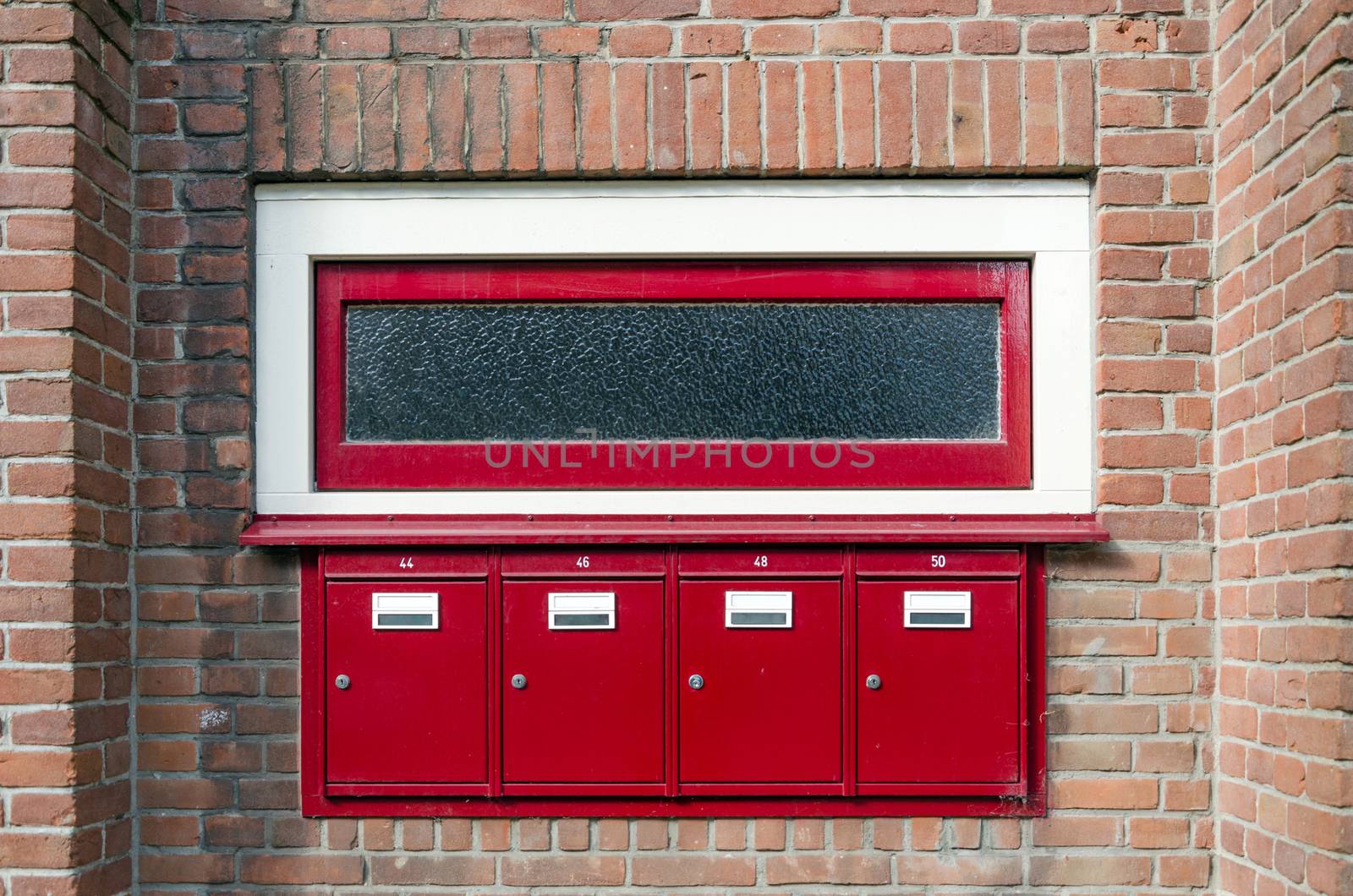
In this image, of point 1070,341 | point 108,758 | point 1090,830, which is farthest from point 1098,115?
point 108,758

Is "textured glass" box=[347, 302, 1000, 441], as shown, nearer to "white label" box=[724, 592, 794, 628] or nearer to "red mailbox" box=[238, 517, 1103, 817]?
"red mailbox" box=[238, 517, 1103, 817]

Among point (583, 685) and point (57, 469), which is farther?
point (583, 685)

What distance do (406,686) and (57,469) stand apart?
1.03 m

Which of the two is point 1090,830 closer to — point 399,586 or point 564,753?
point 564,753

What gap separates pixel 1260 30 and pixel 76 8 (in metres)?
2.98

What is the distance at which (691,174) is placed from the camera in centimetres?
291

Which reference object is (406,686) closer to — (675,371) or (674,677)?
(674,677)

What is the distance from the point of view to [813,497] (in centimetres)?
292

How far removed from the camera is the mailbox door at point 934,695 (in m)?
2.84

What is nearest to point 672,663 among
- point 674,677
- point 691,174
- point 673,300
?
point 674,677

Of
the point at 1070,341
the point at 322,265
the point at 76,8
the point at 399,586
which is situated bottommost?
the point at 399,586

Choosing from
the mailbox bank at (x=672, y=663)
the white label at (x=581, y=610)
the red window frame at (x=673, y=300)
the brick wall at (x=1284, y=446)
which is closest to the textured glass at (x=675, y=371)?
the red window frame at (x=673, y=300)

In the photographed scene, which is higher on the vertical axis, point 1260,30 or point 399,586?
point 1260,30

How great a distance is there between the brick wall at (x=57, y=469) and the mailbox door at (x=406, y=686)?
0.57m
